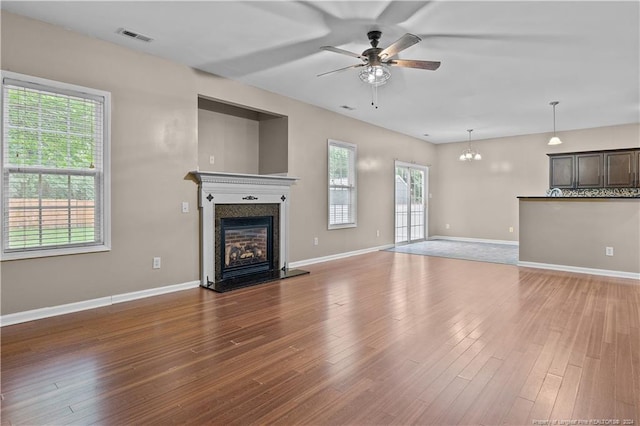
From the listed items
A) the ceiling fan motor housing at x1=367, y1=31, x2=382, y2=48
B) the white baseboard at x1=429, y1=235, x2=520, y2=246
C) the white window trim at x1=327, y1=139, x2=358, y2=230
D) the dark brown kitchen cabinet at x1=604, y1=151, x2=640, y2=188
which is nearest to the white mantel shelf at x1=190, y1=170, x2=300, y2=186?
the white window trim at x1=327, y1=139, x2=358, y2=230

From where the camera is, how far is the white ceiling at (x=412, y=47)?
10.1ft

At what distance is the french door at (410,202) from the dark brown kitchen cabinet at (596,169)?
9.83ft

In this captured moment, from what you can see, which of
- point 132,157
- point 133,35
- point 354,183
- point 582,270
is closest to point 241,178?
point 132,157

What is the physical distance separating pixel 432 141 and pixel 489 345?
7.85 metres

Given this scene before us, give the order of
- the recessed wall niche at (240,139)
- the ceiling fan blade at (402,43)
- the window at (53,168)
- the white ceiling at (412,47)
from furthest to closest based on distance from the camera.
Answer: the recessed wall niche at (240,139), the window at (53,168), the white ceiling at (412,47), the ceiling fan blade at (402,43)

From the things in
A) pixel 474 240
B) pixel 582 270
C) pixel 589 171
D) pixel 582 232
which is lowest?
pixel 582 270

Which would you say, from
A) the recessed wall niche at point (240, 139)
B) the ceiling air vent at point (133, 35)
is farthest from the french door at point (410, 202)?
the ceiling air vent at point (133, 35)

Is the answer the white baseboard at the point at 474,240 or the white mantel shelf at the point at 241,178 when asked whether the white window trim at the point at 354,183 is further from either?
the white baseboard at the point at 474,240

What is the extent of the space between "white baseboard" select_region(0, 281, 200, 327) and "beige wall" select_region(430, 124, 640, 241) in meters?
7.56

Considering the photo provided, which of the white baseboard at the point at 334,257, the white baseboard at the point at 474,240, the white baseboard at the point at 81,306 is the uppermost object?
the white baseboard at the point at 474,240

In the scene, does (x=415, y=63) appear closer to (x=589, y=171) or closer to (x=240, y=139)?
(x=240, y=139)

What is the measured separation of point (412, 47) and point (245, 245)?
3386mm

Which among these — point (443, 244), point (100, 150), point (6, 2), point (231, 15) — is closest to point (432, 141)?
point (443, 244)

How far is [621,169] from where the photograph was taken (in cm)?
712
